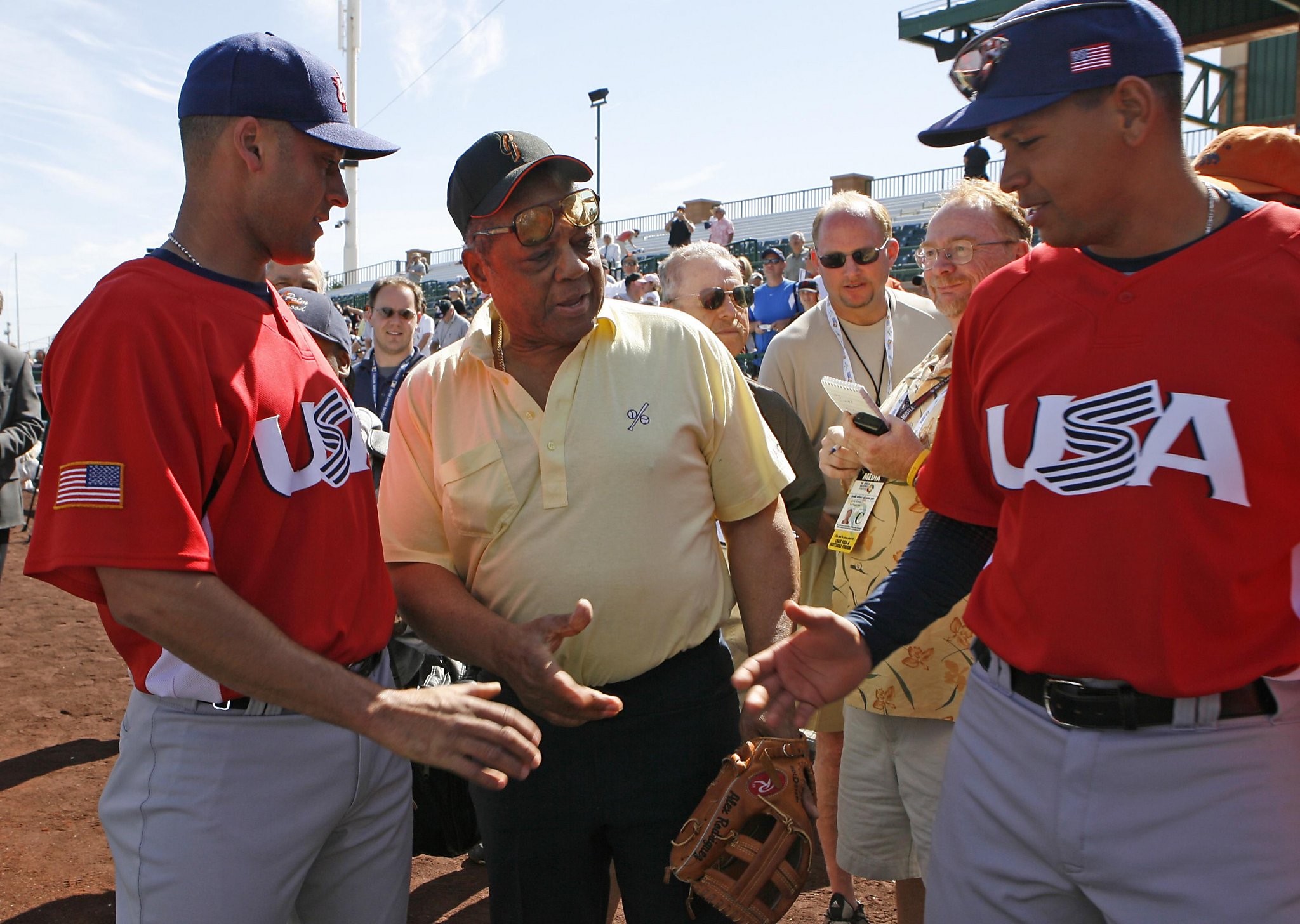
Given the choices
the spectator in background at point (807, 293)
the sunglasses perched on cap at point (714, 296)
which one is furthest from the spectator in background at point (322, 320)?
the spectator in background at point (807, 293)

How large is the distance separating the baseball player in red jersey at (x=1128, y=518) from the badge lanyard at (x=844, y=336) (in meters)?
2.07

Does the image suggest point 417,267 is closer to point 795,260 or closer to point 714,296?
point 795,260

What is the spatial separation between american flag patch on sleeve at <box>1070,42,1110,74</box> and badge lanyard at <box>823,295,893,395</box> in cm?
230

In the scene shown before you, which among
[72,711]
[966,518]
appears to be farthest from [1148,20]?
[72,711]

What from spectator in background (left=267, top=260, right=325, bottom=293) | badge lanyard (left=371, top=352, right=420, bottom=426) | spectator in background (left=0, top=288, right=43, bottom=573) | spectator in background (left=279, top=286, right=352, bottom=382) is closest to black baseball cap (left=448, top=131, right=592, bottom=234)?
spectator in background (left=279, top=286, right=352, bottom=382)

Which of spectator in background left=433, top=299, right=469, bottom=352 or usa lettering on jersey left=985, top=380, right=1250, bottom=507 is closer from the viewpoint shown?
usa lettering on jersey left=985, top=380, right=1250, bottom=507

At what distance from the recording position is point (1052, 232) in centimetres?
167

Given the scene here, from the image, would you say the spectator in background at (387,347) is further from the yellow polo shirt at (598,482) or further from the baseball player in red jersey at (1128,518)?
the baseball player in red jersey at (1128,518)

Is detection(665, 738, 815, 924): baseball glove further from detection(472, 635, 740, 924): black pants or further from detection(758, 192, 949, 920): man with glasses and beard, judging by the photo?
detection(758, 192, 949, 920): man with glasses and beard

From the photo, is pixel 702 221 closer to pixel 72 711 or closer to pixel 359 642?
pixel 72 711

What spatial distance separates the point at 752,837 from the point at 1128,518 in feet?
3.60

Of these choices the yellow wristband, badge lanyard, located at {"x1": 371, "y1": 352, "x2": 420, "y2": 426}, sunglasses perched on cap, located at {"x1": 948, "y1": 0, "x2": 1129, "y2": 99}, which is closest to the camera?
sunglasses perched on cap, located at {"x1": 948, "y1": 0, "x2": 1129, "y2": 99}

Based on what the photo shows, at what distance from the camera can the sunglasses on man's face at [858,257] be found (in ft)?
13.0

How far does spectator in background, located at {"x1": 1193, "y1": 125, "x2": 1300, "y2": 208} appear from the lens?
2.08 meters
